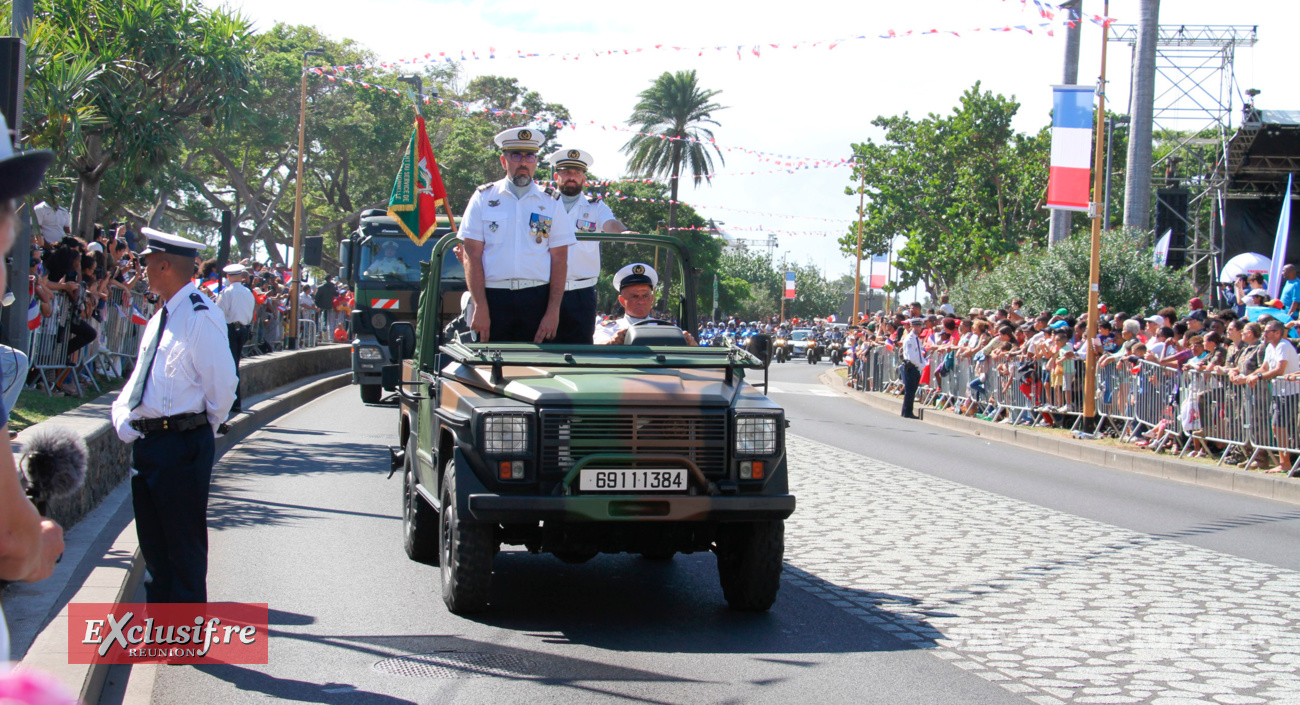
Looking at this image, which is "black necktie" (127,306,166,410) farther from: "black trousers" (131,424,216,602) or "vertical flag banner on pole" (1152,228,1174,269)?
"vertical flag banner on pole" (1152,228,1174,269)

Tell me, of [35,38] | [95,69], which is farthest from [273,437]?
[35,38]

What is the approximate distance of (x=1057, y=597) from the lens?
6.71 m

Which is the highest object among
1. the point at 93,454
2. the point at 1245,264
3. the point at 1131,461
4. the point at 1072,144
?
the point at 1072,144

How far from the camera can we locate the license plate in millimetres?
5660

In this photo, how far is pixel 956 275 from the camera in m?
46.0

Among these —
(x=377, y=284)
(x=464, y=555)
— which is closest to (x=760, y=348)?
(x=464, y=555)

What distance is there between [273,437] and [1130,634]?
36.0ft

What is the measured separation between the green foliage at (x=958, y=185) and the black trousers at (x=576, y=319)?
36.4 metres

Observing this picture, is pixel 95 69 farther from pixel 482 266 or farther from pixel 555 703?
pixel 555 703

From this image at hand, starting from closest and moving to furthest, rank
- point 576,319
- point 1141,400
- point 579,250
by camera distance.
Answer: point 576,319 → point 579,250 → point 1141,400

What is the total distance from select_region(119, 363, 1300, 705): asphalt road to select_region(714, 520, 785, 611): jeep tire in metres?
0.14

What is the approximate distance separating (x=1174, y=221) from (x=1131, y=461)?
27.0 metres

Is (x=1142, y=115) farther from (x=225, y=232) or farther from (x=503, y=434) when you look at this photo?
(x=503, y=434)

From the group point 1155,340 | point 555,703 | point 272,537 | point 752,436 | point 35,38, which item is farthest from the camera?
point 1155,340
